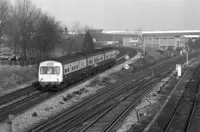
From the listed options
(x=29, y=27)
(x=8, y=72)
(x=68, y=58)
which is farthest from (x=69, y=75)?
(x=29, y=27)

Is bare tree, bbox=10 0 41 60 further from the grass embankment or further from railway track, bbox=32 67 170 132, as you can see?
railway track, bbox=32 67 170 132

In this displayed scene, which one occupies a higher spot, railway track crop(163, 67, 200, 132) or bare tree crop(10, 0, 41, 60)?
bare tree crop(10, 0, 41, 60)

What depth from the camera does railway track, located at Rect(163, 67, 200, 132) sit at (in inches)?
709

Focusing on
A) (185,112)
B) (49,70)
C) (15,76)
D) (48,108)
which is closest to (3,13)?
(15,76)

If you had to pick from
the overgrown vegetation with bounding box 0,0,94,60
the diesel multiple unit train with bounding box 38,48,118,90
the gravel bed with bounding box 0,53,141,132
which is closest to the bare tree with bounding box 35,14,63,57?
the overgrown vegetation with bounding box 0,0,94,60

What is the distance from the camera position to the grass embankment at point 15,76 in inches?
1256

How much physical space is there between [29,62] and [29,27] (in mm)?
6603

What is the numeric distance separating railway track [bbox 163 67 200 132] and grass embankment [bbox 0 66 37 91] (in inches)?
705

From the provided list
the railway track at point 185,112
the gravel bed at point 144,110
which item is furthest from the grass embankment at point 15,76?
the railway track at point 185,112

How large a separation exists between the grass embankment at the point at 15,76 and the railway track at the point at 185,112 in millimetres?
17909

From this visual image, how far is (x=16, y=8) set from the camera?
168 feet

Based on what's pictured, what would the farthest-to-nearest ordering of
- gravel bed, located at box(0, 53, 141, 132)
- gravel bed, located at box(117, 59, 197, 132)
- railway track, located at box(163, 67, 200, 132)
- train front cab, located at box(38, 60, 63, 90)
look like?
train front cab, located at box(38, 60, 63, 90), gravel bed, located at box(117, 59, 197, 132), gravel bed, located at box(0, 53, 141, 132), railway track, located at box(163, 67, 200, 132)

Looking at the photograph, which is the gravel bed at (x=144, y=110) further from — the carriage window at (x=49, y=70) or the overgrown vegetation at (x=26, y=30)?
the overgrown vegetation at (x=26, y=30)

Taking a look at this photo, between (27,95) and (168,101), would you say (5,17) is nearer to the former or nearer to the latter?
(27,95)
